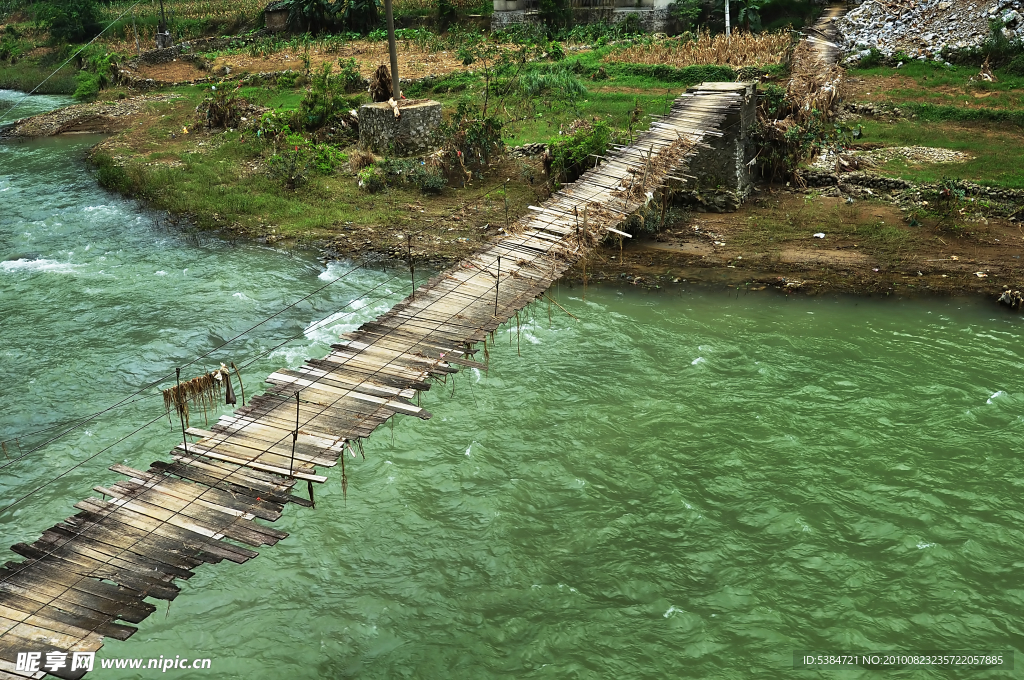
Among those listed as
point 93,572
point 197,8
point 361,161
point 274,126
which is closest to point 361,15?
point 197,8

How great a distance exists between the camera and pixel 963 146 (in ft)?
53.5

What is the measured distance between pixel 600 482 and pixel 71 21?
124 feet

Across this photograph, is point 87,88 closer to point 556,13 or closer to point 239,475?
point 556,13

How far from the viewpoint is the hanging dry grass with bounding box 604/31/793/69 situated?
21.7m

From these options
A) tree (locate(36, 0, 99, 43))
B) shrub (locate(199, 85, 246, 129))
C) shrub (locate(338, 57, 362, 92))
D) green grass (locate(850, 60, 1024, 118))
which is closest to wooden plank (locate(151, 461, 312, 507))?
shrub (locate(199, 85, 246, 129))

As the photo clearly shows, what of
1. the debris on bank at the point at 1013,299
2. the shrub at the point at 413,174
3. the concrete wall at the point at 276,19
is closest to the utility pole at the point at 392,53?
the shrub at the point at 413,174

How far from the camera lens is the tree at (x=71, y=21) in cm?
3688

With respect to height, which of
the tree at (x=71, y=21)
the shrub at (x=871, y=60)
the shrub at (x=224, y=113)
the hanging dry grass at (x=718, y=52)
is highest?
the tree at (x=71, y=21)

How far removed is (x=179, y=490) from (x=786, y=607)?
17.8ft

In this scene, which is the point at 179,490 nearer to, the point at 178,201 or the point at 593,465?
the point at 593,465

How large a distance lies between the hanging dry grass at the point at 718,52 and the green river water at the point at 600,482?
1108cm

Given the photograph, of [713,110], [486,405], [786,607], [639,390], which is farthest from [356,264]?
[786,607]

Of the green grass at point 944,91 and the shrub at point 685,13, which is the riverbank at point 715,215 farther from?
the shrub at point 685,13

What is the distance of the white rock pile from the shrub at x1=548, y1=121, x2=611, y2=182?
9.79 meters
